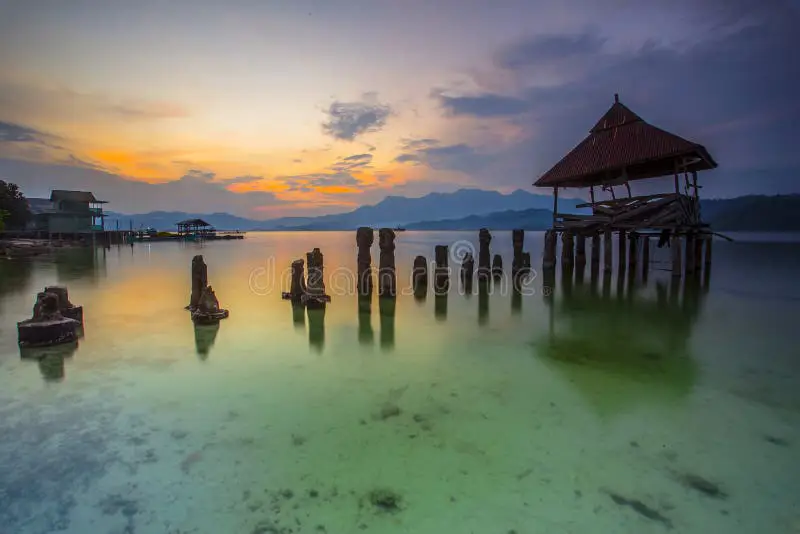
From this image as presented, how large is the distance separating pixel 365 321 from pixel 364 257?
3.37m

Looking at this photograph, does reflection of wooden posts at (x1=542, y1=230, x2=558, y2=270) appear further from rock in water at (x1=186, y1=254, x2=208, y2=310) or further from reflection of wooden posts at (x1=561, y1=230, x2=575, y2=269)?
rock in water at (x1=186, y1=254, x2=208, y2=310)

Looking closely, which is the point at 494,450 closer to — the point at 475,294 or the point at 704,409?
the point at 704,409

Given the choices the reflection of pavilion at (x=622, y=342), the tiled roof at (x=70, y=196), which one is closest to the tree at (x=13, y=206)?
the tiled roof at (x=70, y=196)

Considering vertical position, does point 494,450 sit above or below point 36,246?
below

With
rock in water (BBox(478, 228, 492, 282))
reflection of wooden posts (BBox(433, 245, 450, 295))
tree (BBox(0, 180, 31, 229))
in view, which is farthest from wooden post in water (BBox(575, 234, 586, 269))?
tree (BBox(0, 180, 31, 229))

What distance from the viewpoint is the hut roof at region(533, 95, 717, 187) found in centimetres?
1398

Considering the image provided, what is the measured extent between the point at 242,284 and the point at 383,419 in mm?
12946

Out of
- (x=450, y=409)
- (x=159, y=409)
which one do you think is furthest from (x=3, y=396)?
(x=450, y=409)

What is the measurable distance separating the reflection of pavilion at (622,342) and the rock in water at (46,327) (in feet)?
28.8

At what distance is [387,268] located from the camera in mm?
11977

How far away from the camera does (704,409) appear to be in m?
4.62

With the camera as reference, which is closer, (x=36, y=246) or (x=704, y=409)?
(x=704, y=409)

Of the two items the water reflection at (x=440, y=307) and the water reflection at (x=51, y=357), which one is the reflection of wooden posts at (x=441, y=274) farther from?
the water reflection at (x=51, y=357)

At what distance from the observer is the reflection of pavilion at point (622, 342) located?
5262 millimetres
